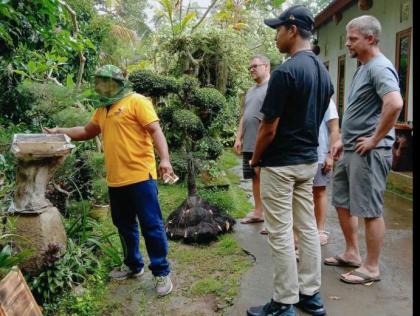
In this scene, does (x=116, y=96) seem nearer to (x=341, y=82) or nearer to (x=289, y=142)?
(x=289, y=142)

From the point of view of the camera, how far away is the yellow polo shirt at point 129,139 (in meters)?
2.99

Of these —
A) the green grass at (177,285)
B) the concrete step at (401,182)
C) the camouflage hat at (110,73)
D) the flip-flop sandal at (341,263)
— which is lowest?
the green grass at (177,285)

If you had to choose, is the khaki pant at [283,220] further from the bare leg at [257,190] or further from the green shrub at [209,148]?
the green shrub at [209,148]

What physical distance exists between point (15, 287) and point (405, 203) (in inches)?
201

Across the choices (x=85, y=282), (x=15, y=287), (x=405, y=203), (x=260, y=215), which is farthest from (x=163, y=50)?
(x=15, y=287)

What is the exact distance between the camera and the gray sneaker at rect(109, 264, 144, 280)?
3.37 m

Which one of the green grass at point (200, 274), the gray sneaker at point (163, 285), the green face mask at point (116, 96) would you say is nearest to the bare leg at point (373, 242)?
the green grass at point (200, 274)

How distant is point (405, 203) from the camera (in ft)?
19.0

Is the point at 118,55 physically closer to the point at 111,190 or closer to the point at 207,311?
the point at 111,190

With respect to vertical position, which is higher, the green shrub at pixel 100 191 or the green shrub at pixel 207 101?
the green shrub at pixel 207 101

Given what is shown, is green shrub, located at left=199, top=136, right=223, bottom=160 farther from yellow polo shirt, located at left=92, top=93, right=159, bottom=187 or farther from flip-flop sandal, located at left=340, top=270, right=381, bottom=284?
flip-flop sandal, located at left=340, top=270, right=381, bottom=284

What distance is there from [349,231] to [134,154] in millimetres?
1863

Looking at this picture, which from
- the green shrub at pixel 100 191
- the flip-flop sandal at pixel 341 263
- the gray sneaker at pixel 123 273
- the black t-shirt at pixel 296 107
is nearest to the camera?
the black t-shirt at pixel 296 107

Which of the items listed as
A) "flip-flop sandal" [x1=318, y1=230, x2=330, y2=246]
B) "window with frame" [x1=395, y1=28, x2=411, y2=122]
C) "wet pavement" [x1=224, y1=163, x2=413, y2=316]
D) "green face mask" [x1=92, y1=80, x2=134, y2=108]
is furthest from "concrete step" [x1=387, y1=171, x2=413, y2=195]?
"green face mask" [x1=92, y1=80, x2=134, y2=108]
